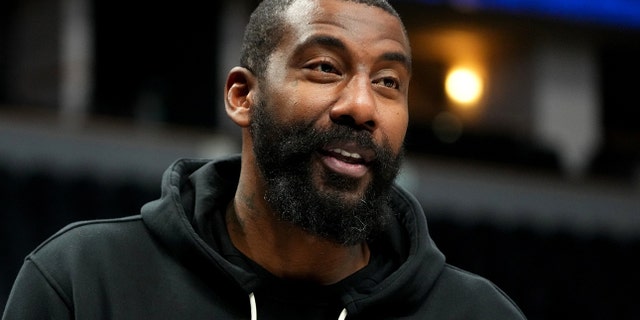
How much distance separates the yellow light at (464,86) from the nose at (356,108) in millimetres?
6355

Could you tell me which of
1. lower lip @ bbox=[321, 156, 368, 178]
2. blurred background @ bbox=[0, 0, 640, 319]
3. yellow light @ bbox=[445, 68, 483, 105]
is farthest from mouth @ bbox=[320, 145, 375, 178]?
yellow light @ bbox=[445, 68, 483, 105]

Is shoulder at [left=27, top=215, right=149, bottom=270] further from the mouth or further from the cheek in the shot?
the cheek

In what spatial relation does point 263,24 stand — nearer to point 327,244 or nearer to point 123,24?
point 327,244

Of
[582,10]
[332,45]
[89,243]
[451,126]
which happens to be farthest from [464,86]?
[89,243]

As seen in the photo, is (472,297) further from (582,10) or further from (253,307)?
(582,10)

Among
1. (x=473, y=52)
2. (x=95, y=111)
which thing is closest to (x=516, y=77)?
(x=473, y=52)

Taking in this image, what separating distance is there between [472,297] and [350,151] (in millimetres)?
392

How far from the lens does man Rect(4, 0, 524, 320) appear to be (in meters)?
1.84

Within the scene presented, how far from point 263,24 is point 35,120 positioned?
159 inches

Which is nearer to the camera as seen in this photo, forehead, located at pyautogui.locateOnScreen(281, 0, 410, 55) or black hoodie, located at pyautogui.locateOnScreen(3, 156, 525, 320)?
black hoodie, located at pyautogui.locateOnScreen(3, 156, 525, 320)

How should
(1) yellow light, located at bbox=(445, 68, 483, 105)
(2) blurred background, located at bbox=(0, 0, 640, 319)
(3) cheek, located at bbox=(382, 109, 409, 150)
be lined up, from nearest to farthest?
1. (3) cheek, located at bbox=(382, 109, 409, 150)
2. (2) blurred background, located at bbox=(0, 0, 640, 319)
3. (1) yellow light, located at bbox=(445, 68, 483, 105)

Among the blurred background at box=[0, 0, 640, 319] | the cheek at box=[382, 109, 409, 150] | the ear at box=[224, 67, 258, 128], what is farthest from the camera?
the blurred background at box=[0, 0, 640, 319]

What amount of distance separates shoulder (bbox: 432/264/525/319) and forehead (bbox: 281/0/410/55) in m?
0.45

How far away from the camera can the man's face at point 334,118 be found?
1.85 m
